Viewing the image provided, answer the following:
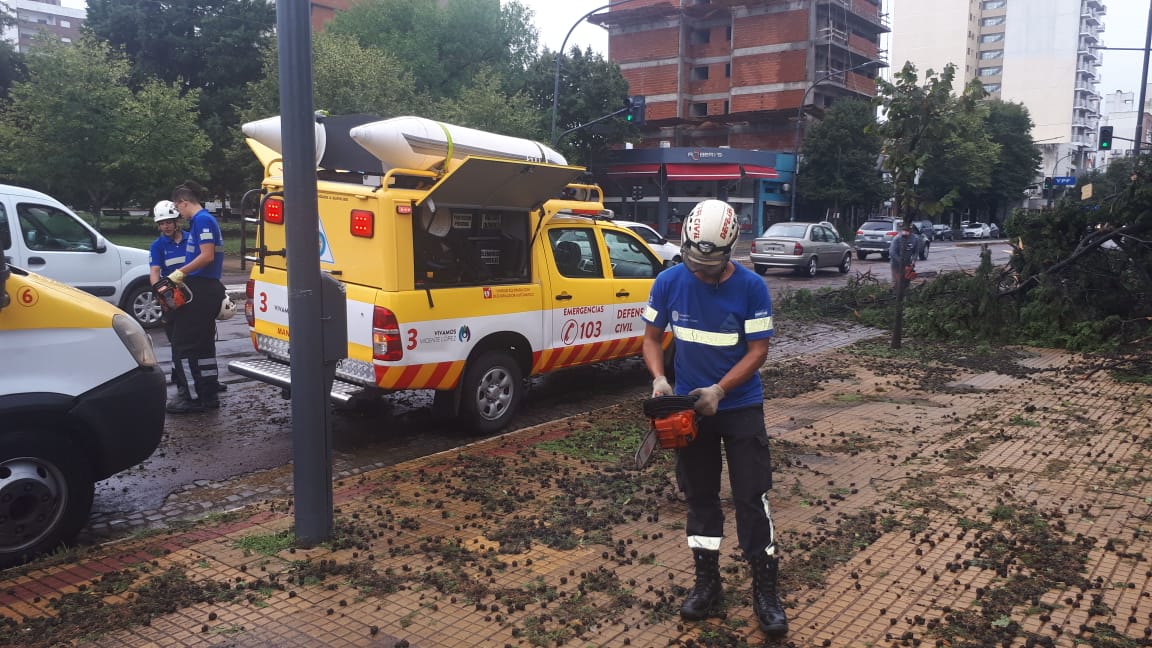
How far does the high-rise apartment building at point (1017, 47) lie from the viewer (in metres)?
103

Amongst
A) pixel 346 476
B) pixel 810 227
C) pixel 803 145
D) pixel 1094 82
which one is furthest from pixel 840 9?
pixel 1094 82

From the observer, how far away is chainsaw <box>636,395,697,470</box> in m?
3.71

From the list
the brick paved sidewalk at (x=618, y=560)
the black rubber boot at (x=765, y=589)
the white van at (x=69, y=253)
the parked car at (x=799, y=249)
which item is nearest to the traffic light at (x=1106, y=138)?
the parked car at (x=799, y=249)

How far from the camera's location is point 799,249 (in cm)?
2462

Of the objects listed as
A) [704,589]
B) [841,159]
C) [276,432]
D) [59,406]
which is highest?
[841,159]

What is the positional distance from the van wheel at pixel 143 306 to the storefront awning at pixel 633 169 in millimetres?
42000

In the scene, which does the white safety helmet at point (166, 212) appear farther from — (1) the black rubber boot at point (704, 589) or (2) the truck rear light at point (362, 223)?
(1) the black rubber boot at point (704, 589)

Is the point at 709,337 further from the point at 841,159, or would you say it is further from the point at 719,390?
the point at 841,159

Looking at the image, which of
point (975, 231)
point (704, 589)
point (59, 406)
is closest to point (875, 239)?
point (975, 231)

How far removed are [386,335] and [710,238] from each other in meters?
3.34

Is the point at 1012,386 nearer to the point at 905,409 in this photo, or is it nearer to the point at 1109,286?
the point at 905,409

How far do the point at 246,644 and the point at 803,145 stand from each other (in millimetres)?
54262

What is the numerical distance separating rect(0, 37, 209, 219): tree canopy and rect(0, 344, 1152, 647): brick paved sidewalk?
2389cm

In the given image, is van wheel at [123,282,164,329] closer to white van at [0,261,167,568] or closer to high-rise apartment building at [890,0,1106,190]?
white van at [0,261,167,568]
